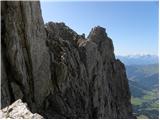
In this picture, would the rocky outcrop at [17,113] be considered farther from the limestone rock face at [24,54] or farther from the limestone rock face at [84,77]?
the limestone rock face at [84,77]

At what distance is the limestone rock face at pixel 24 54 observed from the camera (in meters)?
45.2

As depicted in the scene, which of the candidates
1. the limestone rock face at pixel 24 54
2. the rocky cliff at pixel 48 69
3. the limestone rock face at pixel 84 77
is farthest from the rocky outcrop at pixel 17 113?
the limestone rock face at pixel 84 77

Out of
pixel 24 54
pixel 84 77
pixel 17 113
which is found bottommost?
pixel 84 77

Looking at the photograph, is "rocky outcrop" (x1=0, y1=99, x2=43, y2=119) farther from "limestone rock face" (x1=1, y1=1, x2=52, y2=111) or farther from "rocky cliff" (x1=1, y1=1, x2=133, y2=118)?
"limestone rock face" (x1=1, y1=1, x2=52, y2=111)

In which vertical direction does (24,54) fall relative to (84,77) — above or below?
above

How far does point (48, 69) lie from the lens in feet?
181

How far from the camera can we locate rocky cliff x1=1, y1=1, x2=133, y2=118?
45844 mm

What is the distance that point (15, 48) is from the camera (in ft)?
150

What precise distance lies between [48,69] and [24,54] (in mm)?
7264

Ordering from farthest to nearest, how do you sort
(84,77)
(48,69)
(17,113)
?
(84,77) → (48,69) → (17,113)

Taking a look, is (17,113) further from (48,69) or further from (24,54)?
(48,69)

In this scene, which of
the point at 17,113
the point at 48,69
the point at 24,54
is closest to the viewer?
the point at 17,113

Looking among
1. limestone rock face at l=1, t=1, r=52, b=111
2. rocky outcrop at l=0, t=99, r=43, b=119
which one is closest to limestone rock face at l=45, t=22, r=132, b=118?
limestone rock face at l=1, t=1, r=52, b=111

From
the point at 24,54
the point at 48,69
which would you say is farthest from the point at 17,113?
the point at 48,69
